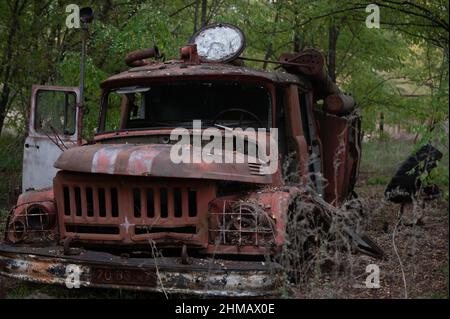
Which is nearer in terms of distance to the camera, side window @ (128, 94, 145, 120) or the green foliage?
side window @ (128, 94, 145, 120)

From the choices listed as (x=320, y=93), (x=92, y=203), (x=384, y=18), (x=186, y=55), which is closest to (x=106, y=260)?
(x=92, y=203)

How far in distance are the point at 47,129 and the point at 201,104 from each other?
2347mm

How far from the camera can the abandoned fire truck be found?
4.70 metres

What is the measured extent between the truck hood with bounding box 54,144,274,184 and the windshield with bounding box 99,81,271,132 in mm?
1047

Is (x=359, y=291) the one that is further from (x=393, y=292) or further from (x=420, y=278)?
(x=420, y=278)

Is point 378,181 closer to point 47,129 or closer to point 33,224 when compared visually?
point 47,129

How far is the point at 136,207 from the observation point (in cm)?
506

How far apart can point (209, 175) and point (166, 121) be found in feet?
5.92

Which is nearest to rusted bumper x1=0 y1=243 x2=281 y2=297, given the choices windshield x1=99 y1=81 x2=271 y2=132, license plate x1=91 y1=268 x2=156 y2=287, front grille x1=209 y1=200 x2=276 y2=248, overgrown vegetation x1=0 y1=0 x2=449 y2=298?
license plate x1=91 y1=268 x2=156 y2=287

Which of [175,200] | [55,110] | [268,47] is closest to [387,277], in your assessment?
[175,200]

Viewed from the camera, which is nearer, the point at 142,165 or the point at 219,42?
the point at 142,165

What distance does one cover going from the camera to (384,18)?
823 cm

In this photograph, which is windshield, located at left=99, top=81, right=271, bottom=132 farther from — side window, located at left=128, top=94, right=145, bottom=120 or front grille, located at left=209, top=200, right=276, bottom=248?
front grille, located at left=209, top=200, right=276, bottom=248

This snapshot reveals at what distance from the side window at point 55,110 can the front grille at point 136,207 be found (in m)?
2.17
